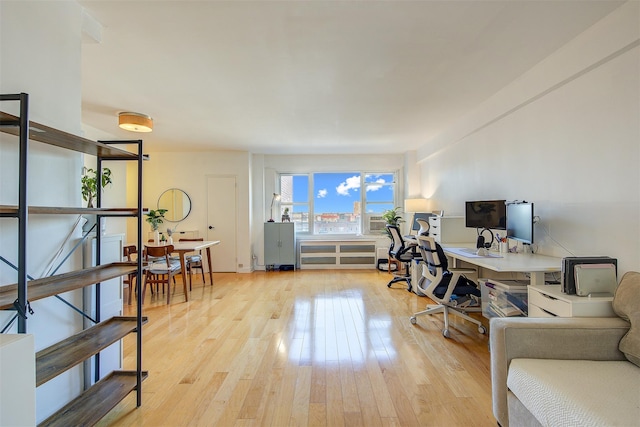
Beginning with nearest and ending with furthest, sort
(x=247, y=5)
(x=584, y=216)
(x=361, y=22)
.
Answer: (x=247, y=5) < (x=361, y=22) < (x=584, y=216)

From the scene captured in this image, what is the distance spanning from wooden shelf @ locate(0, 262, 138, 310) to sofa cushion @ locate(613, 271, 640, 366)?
261 cm

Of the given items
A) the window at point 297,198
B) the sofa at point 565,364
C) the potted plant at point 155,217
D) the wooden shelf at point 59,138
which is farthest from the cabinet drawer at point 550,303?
the potted plant at point 155,217

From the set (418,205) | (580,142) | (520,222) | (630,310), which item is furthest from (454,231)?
(630,310)

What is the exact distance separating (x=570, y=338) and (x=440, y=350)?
125 centimetres

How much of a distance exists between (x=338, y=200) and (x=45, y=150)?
5.52 metres

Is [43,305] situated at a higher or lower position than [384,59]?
lower

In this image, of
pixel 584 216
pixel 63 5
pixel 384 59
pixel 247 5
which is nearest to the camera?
pixel 63 5

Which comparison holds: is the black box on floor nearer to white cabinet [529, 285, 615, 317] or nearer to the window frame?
white cabinet [529, 285, 615, 317]

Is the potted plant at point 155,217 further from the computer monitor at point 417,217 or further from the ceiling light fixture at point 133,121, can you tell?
the computer monitor at point 417,217

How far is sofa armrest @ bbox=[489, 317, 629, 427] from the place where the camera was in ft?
4.95

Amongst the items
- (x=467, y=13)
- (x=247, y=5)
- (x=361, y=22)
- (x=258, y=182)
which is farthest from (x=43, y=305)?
(x=258, y=182)

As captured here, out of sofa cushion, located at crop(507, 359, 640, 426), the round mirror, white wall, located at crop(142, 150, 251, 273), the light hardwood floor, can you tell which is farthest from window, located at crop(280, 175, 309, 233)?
sofa cushion, located at crop(507, 359, 640, 426)

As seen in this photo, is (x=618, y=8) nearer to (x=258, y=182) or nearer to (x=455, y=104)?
(x=455, y=104)

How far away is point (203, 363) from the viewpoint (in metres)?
2.43
